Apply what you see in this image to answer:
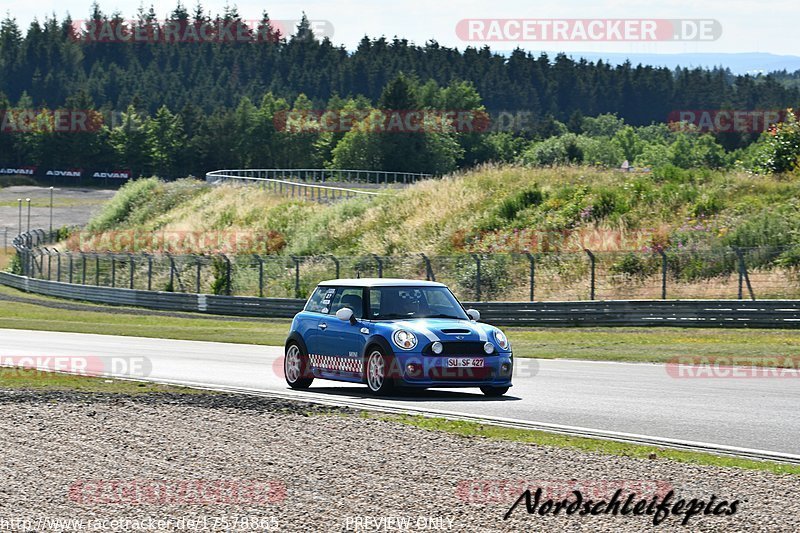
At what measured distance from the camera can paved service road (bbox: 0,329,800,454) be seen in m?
12.5

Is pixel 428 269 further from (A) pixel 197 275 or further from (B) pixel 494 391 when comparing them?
(B) pixel 494 391

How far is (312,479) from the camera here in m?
9.45

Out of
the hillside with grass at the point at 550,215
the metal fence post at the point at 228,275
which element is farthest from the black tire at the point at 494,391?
the metal fence post at the point at 228,275

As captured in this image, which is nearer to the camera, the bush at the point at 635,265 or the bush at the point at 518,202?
the bush at the point at 635,265

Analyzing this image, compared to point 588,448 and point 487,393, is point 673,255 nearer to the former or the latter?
point 487,393

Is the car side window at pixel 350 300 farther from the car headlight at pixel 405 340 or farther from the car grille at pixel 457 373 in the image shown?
the car grille at pixel 457 373

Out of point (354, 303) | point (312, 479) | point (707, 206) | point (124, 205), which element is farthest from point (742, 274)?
point (124, 205)

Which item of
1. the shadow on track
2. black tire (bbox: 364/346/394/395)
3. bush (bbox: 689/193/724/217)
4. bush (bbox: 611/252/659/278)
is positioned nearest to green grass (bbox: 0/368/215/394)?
the shadow on track

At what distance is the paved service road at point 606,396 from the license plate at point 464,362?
458 millimetres

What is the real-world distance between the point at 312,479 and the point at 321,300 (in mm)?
7592

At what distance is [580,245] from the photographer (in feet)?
139

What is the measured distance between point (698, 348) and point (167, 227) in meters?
50.6

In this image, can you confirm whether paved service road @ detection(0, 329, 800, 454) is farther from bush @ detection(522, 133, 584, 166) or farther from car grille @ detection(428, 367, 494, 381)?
bush @ detection(522, 133, 584, 166)

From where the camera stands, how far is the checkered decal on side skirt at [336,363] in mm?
15695
